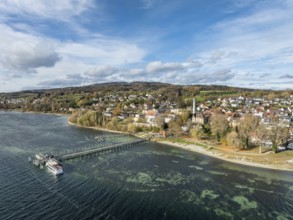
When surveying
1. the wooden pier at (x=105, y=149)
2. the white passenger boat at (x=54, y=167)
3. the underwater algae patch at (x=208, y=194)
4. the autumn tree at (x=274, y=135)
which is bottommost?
the underwater algae patch at (x=208, y=194)

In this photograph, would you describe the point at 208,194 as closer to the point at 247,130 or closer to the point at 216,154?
the point at 216,154

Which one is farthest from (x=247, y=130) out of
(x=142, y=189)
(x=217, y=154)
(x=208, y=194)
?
(x=142, y=189)

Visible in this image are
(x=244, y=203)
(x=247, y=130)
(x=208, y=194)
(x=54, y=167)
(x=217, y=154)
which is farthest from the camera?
Answer: (x=247, y=130)

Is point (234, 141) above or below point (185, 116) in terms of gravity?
below

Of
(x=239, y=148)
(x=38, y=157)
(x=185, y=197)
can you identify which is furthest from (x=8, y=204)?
(x=239, y=148)

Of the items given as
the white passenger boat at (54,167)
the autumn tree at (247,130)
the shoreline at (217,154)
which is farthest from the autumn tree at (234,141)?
the white passenger boat at (54,167)

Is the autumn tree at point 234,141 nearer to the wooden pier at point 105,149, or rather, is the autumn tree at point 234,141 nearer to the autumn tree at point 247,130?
the autumn tree at point 247,130

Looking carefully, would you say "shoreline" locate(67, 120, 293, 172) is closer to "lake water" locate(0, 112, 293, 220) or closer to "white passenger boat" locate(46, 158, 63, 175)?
"lake water" locate(0, 112, 293, 220)

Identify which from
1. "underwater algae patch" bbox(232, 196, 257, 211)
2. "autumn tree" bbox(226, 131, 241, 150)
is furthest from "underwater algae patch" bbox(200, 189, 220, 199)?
"autumn tree" bbox(226, 131, 241, 150)

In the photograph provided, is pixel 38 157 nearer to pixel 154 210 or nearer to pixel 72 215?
pixel 72 215
